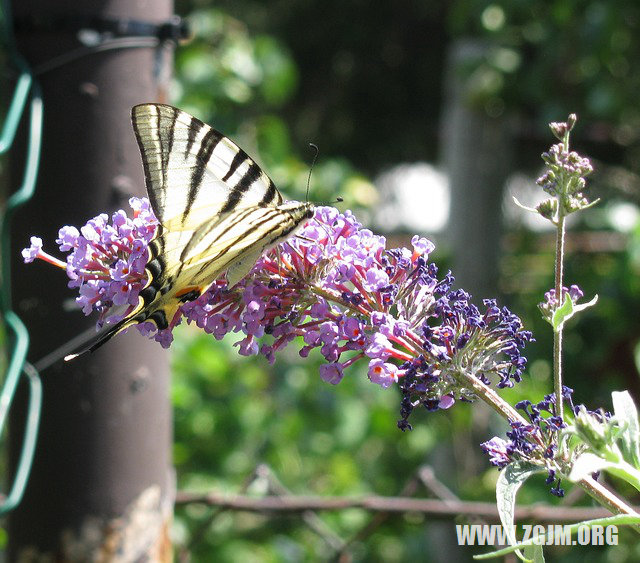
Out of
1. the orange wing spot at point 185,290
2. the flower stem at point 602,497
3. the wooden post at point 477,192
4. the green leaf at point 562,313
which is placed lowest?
the flower stem at point 602,497

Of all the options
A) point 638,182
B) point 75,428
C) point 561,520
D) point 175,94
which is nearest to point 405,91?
point 638,182

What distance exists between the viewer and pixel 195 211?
3.24 feet

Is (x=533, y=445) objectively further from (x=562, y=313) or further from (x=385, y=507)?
(x=385, y=507)

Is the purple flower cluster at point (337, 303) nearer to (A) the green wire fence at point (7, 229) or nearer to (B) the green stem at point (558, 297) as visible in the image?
(B) the green stem at point (558, 297)

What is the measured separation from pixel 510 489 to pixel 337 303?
10.9 inches

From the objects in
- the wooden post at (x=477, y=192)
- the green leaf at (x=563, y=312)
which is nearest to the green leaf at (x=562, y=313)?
the green leaf at (x=563, y=312)

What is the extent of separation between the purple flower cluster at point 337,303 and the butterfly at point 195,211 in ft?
0.06

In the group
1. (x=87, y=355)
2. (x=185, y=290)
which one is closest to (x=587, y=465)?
(x=185, y=290)

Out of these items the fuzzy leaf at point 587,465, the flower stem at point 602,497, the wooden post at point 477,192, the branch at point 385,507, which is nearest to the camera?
the fuzzy leaf at point 587,465

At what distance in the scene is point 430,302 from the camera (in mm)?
865

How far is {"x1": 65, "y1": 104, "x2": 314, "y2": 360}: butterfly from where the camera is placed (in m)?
0.88

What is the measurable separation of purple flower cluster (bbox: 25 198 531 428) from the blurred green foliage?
4.62 feet

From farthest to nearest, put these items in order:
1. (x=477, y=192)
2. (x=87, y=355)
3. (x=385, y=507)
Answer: (x=477, y=192) < (x=385, y=507) < (x=87, y=355)

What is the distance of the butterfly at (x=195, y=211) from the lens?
88 centimetres
